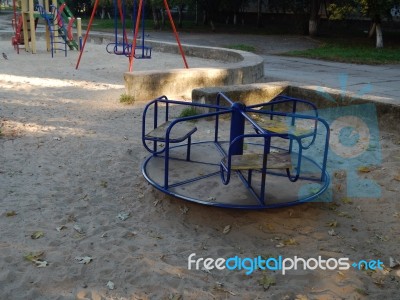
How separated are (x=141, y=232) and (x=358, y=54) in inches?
505

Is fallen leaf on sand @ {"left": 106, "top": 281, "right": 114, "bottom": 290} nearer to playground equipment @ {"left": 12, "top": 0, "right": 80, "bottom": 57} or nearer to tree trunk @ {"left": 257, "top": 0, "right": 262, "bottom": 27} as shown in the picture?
playground equipment @ {"left": 12, "top": 0, "right": 80, "bottom": 57}

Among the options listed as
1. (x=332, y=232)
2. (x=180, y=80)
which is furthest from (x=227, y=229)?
(x=180, y=80)

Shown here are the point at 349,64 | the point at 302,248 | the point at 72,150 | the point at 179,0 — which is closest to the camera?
the point at 302,248

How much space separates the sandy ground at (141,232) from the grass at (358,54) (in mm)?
8750

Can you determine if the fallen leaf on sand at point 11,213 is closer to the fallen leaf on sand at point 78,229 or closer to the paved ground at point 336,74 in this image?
the fallen leaf on sand at point 78,229

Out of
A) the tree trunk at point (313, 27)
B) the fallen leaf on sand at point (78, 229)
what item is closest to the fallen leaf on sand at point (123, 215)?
the fallen leaf on sand at point (78, 229)

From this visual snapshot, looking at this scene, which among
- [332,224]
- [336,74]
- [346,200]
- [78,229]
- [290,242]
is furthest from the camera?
[336,74]

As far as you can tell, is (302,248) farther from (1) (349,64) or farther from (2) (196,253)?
(1) (349,64)

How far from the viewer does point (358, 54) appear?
47.5 feet

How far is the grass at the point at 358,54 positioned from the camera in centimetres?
1337

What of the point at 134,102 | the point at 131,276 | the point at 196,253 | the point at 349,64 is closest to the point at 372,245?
the point at 196,253

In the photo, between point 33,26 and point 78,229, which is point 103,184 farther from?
point 33,26

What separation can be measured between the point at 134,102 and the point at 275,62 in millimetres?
7098

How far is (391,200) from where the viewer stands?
3.77m
